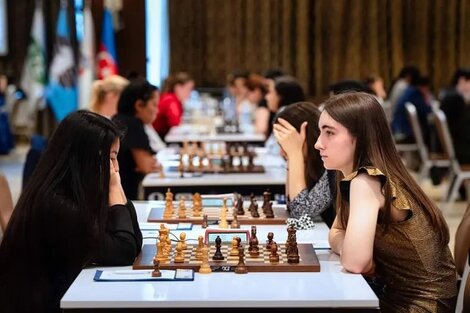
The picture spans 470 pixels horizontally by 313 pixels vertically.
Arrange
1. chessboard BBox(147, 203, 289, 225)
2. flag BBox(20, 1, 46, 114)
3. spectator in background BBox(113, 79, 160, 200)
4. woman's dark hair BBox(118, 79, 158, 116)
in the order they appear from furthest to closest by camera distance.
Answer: flag BBox(20, 1, 46, 114) < woman's dark hair BBox(118, 79, 158, 116) < spectator in background BBox(113, 79, 160, 200) < chessboard BBox(147, 203, 289, 225)

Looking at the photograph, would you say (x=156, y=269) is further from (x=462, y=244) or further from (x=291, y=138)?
(x=291, y=138)

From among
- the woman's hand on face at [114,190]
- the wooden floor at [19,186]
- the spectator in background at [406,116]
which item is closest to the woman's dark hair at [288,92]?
the wooden floor at [19,186]

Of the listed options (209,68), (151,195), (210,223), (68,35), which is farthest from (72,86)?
(210,223)

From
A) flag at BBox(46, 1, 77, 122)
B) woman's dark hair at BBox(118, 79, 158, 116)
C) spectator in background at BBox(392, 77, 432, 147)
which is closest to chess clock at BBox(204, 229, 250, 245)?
woman's dark hair at BBox(118, 79, 158, 116)

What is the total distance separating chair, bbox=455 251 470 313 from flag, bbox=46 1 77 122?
28.2ft

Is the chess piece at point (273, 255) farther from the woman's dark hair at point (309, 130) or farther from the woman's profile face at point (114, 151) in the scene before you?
the woman's dark hair at point (309, 130)

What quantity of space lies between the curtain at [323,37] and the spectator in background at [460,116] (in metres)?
2.52

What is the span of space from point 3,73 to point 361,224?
12.0 metres

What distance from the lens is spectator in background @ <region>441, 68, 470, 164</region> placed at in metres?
8.13

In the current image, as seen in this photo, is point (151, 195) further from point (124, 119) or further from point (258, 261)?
point (258, 261)

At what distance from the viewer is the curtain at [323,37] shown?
12711mm

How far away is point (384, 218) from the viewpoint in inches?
108

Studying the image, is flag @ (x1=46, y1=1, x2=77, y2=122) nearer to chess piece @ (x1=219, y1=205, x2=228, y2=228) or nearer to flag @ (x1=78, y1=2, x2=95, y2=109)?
flag @ (x1=78, y1=2, x2=95, y2=109)

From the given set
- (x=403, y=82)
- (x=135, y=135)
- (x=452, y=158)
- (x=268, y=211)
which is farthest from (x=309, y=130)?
(x=403, y=82)
